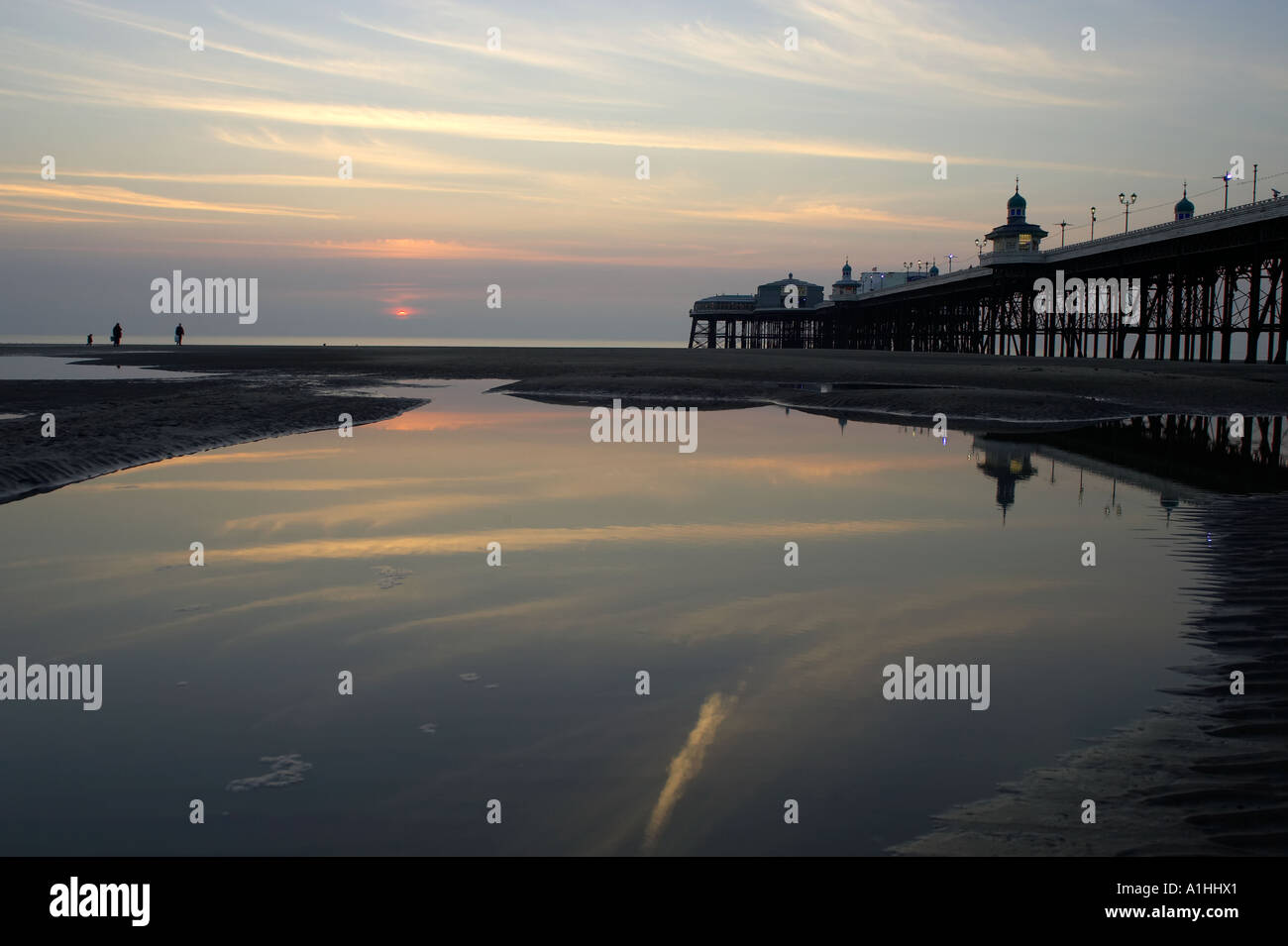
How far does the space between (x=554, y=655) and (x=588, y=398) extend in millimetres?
25360

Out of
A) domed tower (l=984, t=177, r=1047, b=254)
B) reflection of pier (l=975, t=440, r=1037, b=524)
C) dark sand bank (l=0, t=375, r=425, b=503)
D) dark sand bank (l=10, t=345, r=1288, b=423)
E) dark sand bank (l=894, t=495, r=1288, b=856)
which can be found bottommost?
dark sand bank (l=894, t=495, r=1288, b=856)

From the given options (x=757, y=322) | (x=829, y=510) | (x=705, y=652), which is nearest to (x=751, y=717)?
(x=705, y=652)

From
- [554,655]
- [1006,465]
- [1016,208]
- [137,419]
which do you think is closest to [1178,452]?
[1006,465]

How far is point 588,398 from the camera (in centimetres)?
3206

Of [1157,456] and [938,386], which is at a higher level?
[938,386]

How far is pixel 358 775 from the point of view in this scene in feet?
16.6

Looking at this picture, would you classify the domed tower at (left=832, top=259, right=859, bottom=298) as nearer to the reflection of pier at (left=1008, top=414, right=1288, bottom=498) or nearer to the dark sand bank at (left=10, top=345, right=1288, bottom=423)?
the dark sand bank at (left=10, top=345, right=1288, bottom=423)

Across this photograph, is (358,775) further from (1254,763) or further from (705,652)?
(1254,763)

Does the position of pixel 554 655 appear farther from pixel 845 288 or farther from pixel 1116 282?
pixel 845 288

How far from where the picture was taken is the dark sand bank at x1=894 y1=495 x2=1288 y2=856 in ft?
14.3

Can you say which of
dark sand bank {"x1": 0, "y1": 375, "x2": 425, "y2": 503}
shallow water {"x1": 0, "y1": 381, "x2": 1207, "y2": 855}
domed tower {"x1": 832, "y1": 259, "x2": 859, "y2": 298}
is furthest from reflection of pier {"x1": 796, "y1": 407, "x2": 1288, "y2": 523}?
domed tower {"x1": 832, "y1": 259, "x2": 859, "y2": 298}

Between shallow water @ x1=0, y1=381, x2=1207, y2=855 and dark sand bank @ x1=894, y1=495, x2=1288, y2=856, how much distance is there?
19 cm

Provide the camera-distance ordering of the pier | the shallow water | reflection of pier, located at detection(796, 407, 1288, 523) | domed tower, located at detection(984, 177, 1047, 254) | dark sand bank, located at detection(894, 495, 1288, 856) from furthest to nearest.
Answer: domed tower, located at detection(984, 177, 1047, 254) → the pier → reflection of pier, located at detection(796, 407, 1288, 523) → the shallow water → dark sand bank, located at detection(894, 495, 1288, 856)
